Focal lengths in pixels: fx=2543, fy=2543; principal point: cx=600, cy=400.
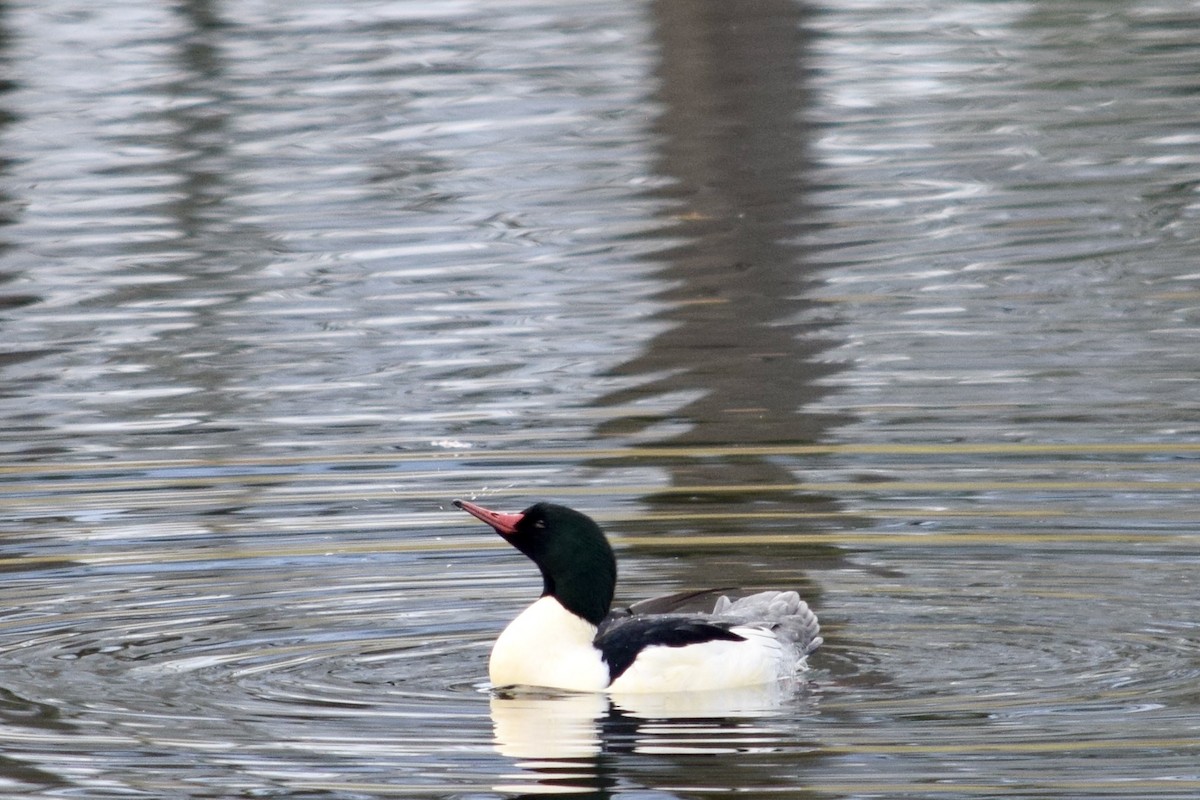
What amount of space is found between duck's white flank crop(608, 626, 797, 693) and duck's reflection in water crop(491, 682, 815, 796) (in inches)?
1.2

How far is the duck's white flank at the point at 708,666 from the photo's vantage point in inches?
337

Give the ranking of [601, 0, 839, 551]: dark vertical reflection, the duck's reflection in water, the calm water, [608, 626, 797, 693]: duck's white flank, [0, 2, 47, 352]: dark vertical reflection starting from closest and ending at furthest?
the duck's reflection in water → the calm water → [608, 626, 797, 693]: duck's white flank → [601, 0, 839, 551]: dark vertical reflection → [0, 2, 47, 352]: dark vertical reflection

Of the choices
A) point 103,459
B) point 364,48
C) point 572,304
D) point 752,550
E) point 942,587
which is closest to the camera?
point 942,587

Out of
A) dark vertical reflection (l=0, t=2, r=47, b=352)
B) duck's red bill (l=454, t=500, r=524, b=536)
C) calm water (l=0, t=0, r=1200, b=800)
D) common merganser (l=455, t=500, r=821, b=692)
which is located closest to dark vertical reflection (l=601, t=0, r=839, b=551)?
calm water (l=0, t=0, r=1200, b=800)

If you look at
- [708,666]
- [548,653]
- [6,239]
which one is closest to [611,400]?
[548,653]

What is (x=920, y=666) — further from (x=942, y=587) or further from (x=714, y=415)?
(x=714, y=415)

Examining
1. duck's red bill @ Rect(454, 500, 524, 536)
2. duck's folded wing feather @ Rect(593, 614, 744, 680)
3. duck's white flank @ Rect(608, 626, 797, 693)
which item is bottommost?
duck's white flank @ Rect(608, 626, 797, 693)

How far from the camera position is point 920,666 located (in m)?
8.55

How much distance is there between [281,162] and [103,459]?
9274 mm

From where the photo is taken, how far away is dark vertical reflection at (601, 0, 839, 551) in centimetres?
1228

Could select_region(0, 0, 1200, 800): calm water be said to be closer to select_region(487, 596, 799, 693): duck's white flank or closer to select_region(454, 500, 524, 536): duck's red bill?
select_region(487, 596, 799, 693): duck's white flank

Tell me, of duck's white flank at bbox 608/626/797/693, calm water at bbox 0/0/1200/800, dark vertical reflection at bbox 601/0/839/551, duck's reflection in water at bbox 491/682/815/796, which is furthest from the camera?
dark vertical reflection at bbox 601/0/839/551

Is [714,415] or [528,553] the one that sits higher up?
[528,553]

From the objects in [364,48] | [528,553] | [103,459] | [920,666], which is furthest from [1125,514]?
[364,48]
